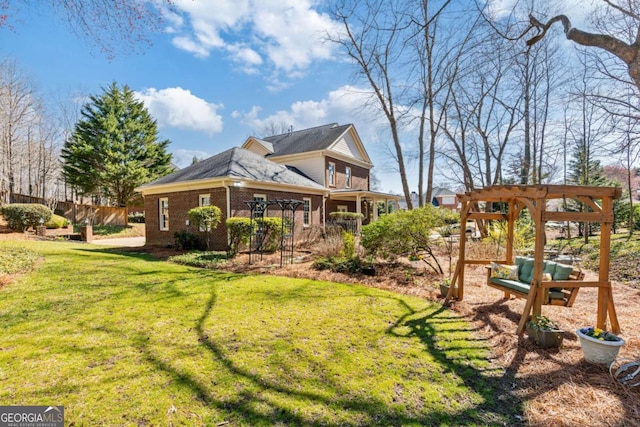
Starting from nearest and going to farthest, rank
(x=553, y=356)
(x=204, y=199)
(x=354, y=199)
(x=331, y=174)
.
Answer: (x=553, y=356), (x=204, y=199), (x=331, y=174), (x=354, y=199)

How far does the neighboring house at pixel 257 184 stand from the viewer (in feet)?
39.0

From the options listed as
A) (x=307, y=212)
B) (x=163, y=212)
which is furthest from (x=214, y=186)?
(x=307, y=212)

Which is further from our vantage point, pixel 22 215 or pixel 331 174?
pixel 331 174

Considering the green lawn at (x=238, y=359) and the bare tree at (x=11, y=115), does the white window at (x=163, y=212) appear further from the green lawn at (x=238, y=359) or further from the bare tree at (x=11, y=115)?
the bare tree at (x=11, y=115)

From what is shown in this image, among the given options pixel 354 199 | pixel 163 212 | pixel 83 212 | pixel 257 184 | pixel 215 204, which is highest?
pixel 257 184

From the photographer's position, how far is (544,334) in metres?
3.92

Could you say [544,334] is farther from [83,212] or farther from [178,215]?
[83,212]

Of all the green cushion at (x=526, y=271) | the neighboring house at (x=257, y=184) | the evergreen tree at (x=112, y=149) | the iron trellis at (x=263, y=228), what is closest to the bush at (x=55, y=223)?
the evergreen tree at (x=112, y=149)

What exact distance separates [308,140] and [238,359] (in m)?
19.5

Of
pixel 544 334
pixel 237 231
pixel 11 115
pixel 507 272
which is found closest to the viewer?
pixel 544 334

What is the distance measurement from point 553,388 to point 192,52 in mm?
13130

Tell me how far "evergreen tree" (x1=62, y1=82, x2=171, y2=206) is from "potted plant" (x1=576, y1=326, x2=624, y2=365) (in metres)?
27.9

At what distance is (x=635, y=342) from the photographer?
13.6ft

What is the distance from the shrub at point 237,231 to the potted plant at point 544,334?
8553 mm
